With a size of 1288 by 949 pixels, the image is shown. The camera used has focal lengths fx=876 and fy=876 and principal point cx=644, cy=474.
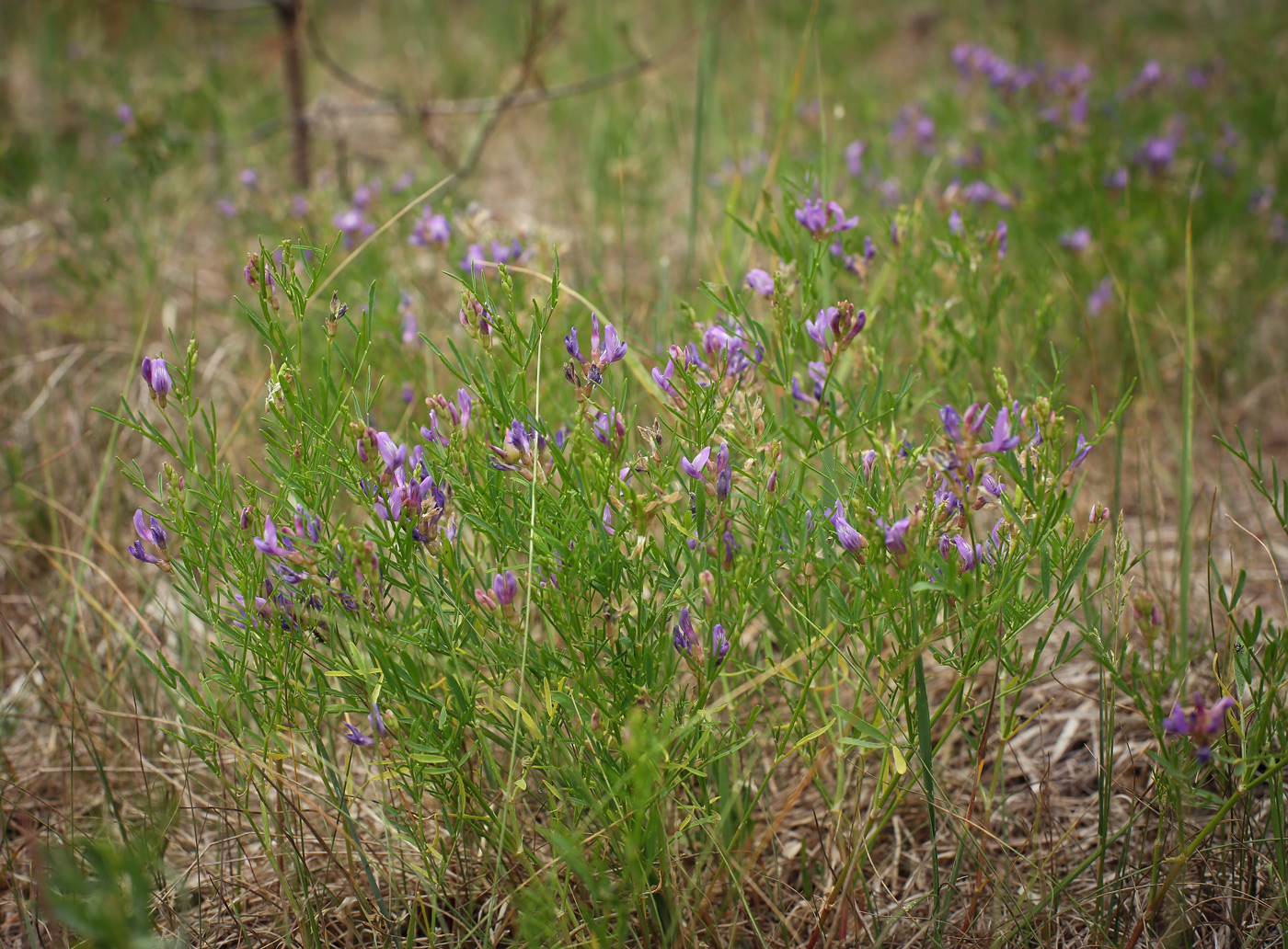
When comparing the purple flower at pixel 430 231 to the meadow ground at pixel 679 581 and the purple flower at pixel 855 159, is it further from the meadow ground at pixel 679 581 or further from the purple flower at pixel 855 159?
the purple flower at pixel 855 159

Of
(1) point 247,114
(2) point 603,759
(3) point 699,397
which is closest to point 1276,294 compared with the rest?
(3) point 699,397

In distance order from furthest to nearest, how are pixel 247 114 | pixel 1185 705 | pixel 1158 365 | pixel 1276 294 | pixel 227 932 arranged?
pixel 247 114 → pixel 1276 294 → pixel 1158 365 → pixel 1185 705 → pixel 227 932

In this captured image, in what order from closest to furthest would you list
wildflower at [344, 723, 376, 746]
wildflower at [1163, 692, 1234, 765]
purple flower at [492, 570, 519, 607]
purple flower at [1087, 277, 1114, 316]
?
1. wildflower at [1163, 692, 1234, 765]
2. purple flower at [492, 570, 519, 607]
3. wildflower at [344, 723, 376, 746]
4. purple flower at [1087, 277, 1114, 316]

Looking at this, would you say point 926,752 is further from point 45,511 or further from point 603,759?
point 45,511

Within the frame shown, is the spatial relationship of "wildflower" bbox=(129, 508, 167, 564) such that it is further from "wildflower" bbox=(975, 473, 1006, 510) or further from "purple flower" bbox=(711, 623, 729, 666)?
"wildflower" bbox=(975, 473, 1006, 510)

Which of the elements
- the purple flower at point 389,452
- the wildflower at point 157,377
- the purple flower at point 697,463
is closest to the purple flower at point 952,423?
the purple flower at point 697,463

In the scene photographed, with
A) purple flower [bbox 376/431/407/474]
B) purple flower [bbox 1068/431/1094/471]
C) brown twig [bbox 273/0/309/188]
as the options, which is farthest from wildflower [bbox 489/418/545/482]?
brown twig [bbox 273/0/309/188]
